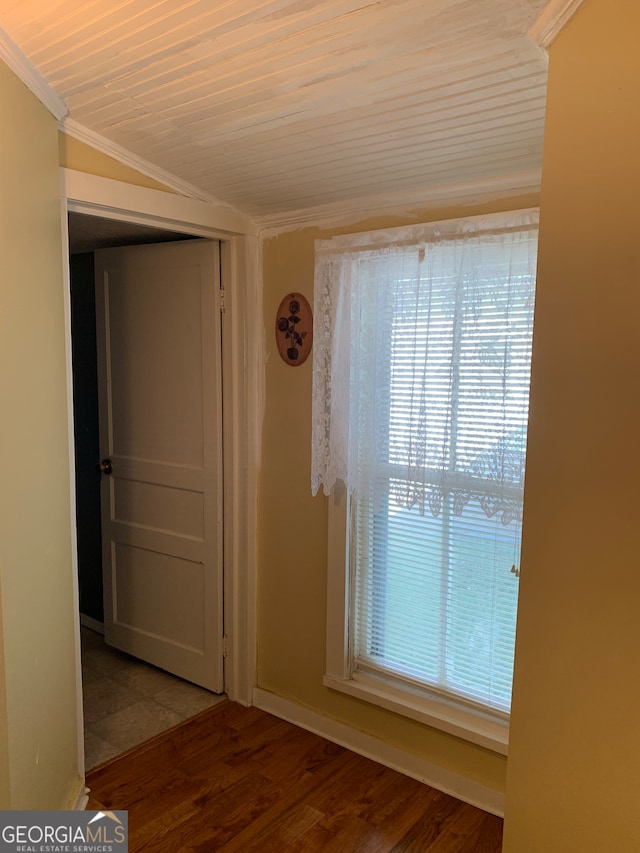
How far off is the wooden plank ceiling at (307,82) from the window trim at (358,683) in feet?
3.95

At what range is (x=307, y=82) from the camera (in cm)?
151

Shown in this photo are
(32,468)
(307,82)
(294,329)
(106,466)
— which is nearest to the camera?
(307,82)

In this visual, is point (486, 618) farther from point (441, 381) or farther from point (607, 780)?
point (607, 780)

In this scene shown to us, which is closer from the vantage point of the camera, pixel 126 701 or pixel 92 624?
pixel 126 701

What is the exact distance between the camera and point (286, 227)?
2465mm

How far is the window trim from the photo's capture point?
212 centimetres

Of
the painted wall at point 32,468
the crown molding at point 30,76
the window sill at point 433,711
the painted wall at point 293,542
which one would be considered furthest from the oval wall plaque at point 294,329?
the window sill at point 433,711

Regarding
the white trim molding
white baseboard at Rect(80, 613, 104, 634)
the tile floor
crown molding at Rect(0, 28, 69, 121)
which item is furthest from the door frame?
white baseboard at Rect(80, 613, 104, 634)

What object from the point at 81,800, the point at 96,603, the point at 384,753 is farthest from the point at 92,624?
the point at 384,753

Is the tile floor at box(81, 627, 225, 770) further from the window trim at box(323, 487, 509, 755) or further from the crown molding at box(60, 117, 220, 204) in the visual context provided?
the crown molding at box(60, 117, 220, 204)

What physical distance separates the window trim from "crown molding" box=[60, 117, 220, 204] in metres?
1.22

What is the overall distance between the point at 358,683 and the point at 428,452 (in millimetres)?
990

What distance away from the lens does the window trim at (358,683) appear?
6.95ft

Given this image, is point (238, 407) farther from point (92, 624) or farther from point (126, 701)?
point (92, 624)
